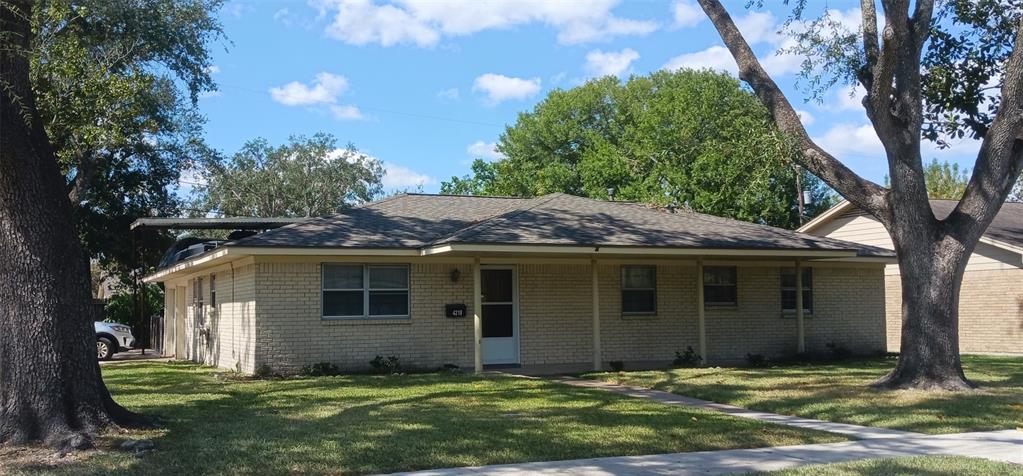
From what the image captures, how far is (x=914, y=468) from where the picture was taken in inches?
318

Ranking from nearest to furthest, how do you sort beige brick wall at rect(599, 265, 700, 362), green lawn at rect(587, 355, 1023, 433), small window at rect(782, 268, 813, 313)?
green lawn at rect(587, 355, 1023, 433), beige brick wall at rect(599, 265, 700, 362), small window at rect(782, 268, 813, 313)

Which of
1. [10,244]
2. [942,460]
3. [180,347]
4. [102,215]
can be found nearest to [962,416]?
[942,460]

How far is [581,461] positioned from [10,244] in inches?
235

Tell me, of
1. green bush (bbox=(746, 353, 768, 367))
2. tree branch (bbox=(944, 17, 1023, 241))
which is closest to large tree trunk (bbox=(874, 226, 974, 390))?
tree branch (bbox=(944, 17, 1023, 241))

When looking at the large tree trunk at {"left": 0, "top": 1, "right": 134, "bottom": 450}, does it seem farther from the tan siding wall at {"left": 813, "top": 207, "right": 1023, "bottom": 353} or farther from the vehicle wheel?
the tan siding wall at {"left": 813, "top": 207, "right": 1023, "bottom": 353}

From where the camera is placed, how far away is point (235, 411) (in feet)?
38.5

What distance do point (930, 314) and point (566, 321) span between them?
7.33 m

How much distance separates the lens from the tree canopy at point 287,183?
52.4m

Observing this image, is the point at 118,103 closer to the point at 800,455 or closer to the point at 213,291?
the point at 213,291

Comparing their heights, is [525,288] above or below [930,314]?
above

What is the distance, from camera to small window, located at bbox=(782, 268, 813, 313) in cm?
2117

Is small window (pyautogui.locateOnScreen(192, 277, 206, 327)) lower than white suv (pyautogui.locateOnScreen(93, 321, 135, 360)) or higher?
higher

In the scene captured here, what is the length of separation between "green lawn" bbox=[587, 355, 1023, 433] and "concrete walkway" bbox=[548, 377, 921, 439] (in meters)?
0.25

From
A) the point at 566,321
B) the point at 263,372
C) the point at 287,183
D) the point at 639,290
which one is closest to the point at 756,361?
the point at 639,290
